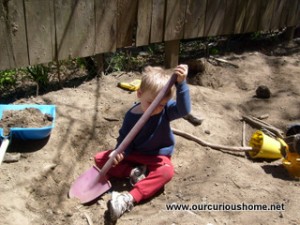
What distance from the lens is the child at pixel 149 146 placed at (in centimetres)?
252

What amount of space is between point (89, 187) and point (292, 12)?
3.92 meters

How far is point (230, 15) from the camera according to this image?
470cm

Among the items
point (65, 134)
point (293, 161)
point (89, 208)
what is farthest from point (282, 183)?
point (65, 134)

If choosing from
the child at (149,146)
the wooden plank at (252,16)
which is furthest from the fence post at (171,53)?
the child at (149,146)

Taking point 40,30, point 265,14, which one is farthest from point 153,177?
point 265,14

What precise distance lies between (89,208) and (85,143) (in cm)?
61

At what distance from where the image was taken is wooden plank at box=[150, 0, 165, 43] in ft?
13.1

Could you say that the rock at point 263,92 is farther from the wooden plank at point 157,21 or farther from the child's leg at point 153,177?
the child's leg at point 153,177

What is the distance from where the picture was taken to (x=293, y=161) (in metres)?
2.80

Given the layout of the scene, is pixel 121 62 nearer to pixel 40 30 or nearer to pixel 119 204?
pixel 40 30

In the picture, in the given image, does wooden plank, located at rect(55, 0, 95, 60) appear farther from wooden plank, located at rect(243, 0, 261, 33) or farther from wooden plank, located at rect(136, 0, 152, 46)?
wooden plank, located at rect(243, 0, 261, 33)

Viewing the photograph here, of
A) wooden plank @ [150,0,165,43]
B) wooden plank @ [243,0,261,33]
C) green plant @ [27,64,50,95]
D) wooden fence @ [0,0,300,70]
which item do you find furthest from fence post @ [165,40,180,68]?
green plant @ [27,64,50,95]

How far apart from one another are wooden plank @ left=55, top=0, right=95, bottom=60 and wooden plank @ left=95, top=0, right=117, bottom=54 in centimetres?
5

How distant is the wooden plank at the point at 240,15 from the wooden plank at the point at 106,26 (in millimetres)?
1625
